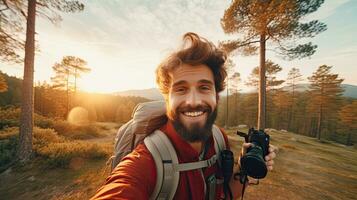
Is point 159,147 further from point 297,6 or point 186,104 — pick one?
point 297,6

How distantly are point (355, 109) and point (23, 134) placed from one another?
1821 inches

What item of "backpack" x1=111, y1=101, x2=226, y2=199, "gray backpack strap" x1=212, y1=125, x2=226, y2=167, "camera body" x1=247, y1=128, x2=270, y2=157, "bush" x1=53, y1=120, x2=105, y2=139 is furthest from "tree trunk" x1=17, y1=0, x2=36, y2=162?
"camera body" x1=247, y1=128, x2=270, y2=157

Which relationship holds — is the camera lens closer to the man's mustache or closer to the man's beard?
the man's beard

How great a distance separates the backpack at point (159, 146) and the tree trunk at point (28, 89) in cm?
671

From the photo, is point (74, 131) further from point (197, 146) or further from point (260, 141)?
point (260, 141)

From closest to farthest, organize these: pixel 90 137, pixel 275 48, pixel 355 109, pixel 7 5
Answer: pixel 7 5, pixel 275 48, pixel 90 137, pixel 355 109

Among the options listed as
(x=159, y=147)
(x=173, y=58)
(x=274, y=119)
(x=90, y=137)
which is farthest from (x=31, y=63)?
(x=274, y=119)

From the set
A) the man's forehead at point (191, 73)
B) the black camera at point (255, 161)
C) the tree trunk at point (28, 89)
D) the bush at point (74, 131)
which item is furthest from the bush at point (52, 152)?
the black camera at point (255, 161)

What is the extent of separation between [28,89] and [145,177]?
7610 mm

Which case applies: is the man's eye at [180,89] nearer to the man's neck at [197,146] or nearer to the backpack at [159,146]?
the backpack at [159,146]

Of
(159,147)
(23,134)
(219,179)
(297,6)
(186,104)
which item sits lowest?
(23,134)

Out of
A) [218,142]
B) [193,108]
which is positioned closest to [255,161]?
[218,142]

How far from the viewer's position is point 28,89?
6535 millimetres

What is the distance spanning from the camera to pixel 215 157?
1.73 meters
